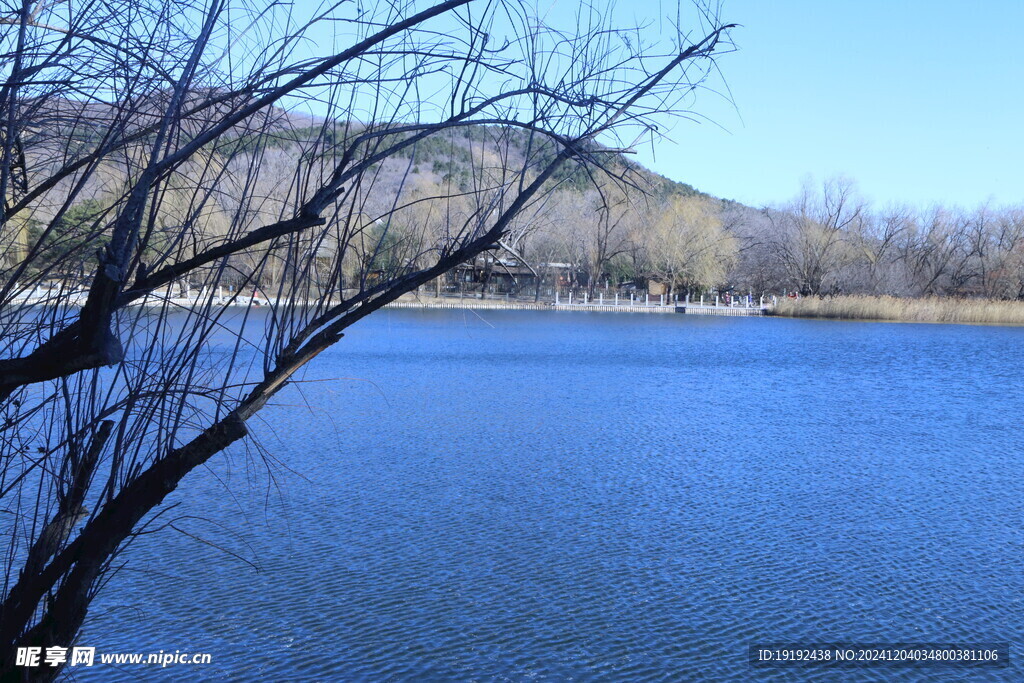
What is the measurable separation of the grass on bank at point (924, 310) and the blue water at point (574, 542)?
29584 mm

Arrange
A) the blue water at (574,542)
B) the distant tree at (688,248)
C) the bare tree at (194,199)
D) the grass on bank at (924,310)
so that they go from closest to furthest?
the bare tree at (194,199)
the blue water at (574,542)
the grass on bank at (924,310)
the distant tree at (688,248)

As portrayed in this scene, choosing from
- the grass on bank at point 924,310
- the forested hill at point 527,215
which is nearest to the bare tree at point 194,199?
the forested hill at point 527,215

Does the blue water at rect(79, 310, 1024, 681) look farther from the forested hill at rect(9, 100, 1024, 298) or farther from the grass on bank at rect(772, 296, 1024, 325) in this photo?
the grass on bank at rect(772, 296, 1024, 325)

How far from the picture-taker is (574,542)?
7652 mm

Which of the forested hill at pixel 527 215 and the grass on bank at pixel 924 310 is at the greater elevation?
the forested hill at pixel 527 215

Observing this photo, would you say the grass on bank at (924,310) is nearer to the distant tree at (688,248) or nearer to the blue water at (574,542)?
the distant tree at (688,248)

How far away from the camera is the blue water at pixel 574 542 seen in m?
5.73

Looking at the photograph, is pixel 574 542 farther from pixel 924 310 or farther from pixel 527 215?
pixel 924 310

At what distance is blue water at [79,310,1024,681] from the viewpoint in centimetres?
573

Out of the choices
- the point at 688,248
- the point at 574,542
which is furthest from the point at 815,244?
the point at 574,542

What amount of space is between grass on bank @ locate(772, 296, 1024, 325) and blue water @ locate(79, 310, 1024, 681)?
2958 centimetres

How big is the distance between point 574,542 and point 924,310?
40.6 meters

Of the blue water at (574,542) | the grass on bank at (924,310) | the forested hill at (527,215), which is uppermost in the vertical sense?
the forested hill at (527,215)

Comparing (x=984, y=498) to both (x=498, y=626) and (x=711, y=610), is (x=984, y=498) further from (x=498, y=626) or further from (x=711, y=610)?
(x=498, y=626)
